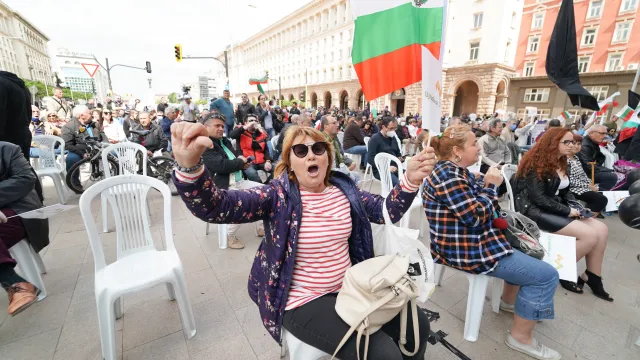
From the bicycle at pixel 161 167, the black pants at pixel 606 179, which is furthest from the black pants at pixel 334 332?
the black pants at pixel 606 179

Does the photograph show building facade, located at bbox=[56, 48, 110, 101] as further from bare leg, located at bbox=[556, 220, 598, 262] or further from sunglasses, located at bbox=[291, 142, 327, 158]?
bare leg, located at bbox=[556, 220, 598, 262]

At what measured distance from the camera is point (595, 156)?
4.98 metres

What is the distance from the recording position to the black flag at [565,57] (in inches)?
140

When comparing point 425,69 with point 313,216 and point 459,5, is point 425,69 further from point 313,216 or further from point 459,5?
point 459,5

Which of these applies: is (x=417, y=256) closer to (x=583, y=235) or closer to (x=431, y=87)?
(x=431, y=87)

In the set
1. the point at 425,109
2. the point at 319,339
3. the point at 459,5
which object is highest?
the point at 459,5

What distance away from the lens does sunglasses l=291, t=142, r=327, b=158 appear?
58.4 inches

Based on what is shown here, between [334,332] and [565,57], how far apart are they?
15.3 ft

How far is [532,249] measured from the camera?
2045 mm

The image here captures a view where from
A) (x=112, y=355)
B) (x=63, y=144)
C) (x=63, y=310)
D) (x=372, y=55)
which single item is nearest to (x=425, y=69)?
(x=372, y=55)

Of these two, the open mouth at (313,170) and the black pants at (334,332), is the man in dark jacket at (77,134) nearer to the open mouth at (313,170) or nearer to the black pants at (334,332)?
the open mouth at (313,170)

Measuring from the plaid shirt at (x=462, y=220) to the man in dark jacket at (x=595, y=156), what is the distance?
395cm

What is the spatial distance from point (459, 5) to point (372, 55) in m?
32.2

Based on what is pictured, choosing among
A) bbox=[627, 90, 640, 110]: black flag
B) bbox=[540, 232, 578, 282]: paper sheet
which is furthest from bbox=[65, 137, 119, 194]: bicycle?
bbox=[627, 90, 640, 110]: black flag
